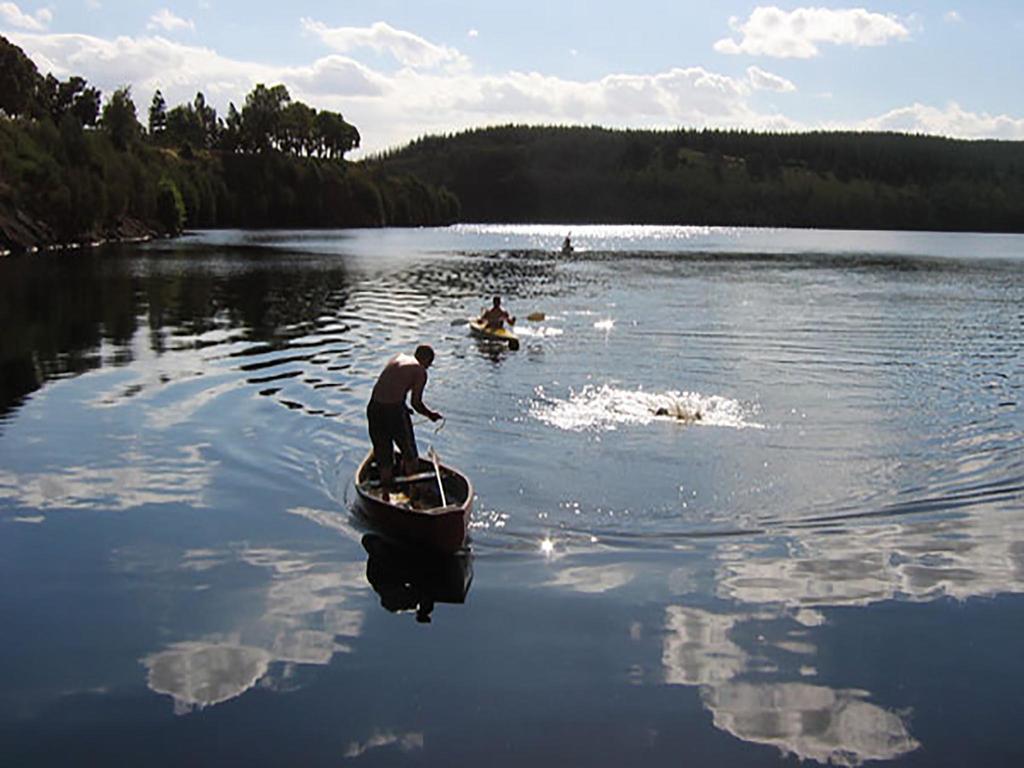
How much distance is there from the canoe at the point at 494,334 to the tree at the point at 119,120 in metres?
114

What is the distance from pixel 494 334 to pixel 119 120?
118m

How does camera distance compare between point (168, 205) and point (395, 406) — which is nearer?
point (395, 406)

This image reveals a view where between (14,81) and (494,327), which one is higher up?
(14,81)

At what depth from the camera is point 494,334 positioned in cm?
4191

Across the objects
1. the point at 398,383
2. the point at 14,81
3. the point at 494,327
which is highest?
the point at 14,81

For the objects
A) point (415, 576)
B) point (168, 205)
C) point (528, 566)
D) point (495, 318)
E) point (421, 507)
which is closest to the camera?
point (415, 576)

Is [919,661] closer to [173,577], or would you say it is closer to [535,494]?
[535,494]

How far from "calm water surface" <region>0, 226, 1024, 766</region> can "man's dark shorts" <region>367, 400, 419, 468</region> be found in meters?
1.52

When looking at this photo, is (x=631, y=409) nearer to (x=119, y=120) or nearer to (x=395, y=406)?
(x=395, y=406)

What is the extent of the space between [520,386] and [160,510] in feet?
49.9

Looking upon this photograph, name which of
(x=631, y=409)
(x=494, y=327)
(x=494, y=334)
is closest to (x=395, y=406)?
(x=631, y=409)

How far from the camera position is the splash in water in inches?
1061

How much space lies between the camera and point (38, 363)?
1387 inches

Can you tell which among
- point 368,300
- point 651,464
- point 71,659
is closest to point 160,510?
point 71,659
